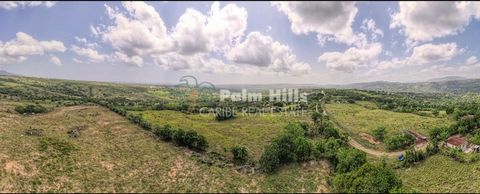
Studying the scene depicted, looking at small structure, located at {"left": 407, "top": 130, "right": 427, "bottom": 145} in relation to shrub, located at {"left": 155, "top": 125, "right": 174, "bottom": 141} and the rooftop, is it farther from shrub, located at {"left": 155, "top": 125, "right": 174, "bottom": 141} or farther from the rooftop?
shrub, located at {"left": 155, "top": 125, "right": 174, "bottom": 141}

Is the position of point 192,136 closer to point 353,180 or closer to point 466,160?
point 353,180

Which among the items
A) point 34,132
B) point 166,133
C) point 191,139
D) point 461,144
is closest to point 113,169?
point 191,139

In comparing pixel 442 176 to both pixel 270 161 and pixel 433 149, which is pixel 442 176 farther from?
pixel 270 161

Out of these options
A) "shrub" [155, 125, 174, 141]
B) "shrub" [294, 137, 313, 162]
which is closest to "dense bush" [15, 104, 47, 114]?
"shrub" [155, 125, 174, 141]

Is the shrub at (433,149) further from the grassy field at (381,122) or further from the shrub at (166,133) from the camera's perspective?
the shrub at (166,133)

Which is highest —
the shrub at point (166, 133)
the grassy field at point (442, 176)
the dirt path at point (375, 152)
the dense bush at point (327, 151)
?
the shrub at point (166, 133)

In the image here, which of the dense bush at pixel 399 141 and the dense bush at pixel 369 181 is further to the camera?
the dense bush at pixel 399 141

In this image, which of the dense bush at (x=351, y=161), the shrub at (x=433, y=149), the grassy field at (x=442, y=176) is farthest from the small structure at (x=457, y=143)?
the dense bush at (x=351, y=161)
